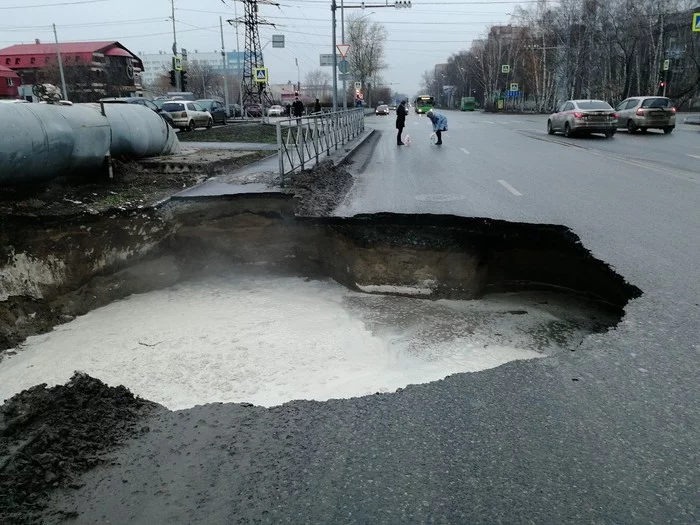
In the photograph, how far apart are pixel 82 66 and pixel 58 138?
55.2m

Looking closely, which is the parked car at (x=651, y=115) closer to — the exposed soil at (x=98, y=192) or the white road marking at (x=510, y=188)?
the white road marking at (x=510, y=188)

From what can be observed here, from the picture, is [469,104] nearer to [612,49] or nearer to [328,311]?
[612,49]

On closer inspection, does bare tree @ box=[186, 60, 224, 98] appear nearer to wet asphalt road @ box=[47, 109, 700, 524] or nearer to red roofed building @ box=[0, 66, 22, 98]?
red roofed building @ box=[0, 66, 22, 98]

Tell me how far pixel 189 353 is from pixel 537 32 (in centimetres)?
6843

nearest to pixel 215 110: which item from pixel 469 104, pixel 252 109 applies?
pixel 252 109

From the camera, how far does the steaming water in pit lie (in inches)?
184

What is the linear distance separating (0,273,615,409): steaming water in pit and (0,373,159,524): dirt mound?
4.55 feet

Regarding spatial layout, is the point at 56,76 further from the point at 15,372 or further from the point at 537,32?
the point at 15,372

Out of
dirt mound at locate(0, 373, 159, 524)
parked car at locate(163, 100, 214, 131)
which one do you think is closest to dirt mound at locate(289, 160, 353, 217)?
dirt mound at locate(0, 373, 159, 524)

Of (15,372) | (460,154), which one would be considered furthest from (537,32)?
(15,372)

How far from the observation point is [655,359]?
3338mm

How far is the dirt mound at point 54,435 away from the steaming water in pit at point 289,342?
1.39m

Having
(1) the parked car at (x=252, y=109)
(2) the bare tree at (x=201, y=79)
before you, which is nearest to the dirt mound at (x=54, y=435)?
(1) the parked car at (x=252, y=109)

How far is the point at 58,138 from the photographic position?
26.2ft
